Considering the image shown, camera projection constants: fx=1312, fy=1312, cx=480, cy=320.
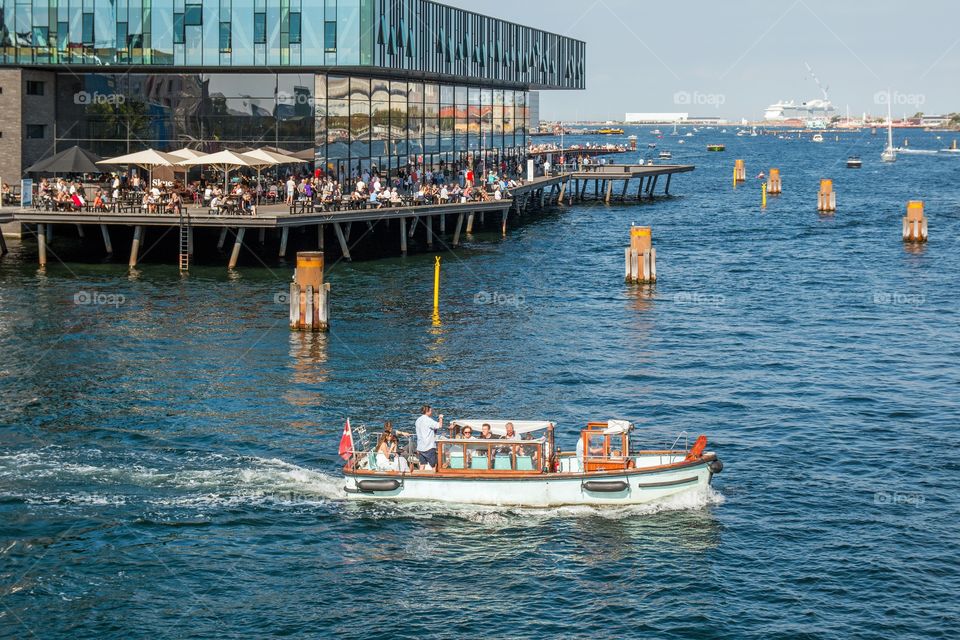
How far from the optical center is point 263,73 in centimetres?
7588

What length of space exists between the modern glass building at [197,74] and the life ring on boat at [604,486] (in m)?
47.6

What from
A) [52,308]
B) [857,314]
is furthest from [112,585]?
[857,314]

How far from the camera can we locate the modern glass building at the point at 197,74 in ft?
247

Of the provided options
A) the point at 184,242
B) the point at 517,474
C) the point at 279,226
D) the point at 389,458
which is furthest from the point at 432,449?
the point at 184,242

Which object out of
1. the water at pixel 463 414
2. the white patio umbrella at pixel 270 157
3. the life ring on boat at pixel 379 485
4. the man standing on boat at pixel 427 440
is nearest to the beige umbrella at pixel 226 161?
the white patio umbrella at pixel 270 157

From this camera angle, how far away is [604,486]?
32.0 meters

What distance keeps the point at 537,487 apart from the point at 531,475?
0.38 meters

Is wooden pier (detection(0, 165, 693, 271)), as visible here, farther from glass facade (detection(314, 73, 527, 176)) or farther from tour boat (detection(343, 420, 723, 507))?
tour boat (detection(343, 420, 723, 507))

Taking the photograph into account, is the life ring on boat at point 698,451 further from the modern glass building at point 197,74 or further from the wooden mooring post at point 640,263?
the modern glass building at point 197,74

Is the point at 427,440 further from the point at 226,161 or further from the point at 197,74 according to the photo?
the point at 197,74

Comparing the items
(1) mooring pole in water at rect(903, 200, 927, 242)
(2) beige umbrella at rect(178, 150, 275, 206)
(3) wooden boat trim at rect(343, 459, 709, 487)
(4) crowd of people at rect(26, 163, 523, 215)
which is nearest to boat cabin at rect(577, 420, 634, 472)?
(3) wooden boat trim at rect(343, 459, 709, 487)

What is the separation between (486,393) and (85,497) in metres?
14.9

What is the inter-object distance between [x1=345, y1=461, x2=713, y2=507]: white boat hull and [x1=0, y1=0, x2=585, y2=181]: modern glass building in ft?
151

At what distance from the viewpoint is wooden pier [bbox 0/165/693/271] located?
65875 mm
